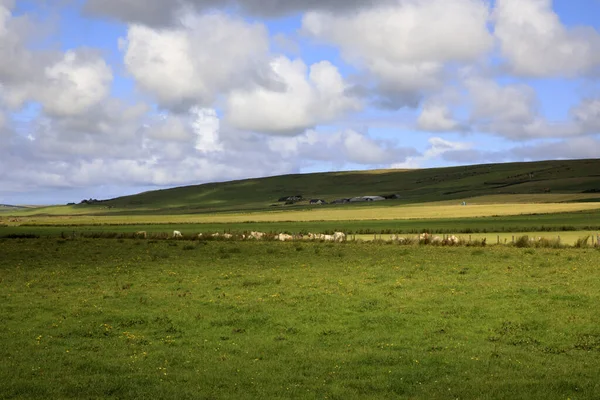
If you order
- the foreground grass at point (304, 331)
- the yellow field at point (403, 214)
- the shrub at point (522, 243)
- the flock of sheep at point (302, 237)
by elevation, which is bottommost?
the foreground grass at point (304, 331)

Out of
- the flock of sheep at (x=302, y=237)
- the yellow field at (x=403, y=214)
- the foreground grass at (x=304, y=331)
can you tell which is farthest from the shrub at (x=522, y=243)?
the yellow field at (x=403, y=214)

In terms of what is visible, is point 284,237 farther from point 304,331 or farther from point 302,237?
point 304,331

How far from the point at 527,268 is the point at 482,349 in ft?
54.6

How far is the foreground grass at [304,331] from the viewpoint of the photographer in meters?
13.3

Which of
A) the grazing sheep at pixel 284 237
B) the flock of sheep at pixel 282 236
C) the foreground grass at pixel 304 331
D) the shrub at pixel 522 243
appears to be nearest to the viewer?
the foreground grass at pixel 304 331

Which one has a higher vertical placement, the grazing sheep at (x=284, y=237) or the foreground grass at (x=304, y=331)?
the grazing sheep at (x=284, y=237)

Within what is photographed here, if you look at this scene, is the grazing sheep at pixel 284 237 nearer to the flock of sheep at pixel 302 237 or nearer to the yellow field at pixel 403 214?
the flock of sheep at pixel 302 237

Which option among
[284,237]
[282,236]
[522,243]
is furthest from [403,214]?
[522,243]

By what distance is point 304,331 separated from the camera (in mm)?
18281

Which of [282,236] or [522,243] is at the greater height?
[282,236]

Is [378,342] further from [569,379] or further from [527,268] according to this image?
[527,268]

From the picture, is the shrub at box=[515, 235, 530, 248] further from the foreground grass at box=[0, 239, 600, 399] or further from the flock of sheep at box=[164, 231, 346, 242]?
the flock of sheep at box=[164, 231, 346, 242]

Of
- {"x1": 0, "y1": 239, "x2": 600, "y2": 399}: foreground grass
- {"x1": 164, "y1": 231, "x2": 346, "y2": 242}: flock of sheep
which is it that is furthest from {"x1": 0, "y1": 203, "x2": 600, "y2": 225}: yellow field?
Answer: {"x1": 0, "y1": 239, "x2": 600, "y2": 399}: foreground grass

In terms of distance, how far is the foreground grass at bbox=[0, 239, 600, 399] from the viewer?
13.3m
